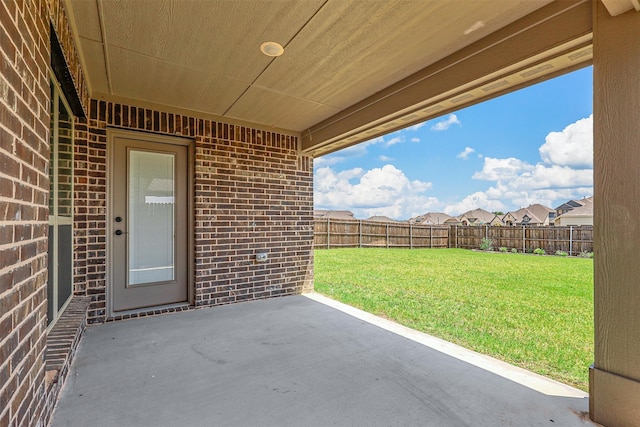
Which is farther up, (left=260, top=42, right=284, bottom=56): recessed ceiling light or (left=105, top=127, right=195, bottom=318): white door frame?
(left=260, top=42, right=284, bottom=56): recessed ceiling light

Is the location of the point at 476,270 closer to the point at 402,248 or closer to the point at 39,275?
the point at 402,248

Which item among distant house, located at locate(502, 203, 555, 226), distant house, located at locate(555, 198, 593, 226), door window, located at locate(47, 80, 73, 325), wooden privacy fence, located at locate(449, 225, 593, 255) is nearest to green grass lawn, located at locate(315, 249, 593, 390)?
door window, located at locate(47, 80, 73, 325)

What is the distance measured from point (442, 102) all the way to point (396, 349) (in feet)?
7.44

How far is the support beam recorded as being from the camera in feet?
5.48

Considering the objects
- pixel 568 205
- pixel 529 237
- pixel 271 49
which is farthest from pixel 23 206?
pixel 568 205

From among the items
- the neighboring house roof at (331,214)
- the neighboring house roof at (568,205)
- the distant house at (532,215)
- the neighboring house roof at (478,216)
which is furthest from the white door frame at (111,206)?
the neighboring house roof at (478,216)

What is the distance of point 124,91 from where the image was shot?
330 cm

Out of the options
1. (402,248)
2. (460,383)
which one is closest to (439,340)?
(460,383)

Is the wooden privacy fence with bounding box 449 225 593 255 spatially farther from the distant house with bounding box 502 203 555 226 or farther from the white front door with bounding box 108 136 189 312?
the white front door with bounding box 108 136 189 312

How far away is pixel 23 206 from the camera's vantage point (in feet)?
4.00

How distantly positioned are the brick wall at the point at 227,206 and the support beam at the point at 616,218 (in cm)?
356

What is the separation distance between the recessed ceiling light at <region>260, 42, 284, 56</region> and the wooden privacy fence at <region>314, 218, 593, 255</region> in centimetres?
918

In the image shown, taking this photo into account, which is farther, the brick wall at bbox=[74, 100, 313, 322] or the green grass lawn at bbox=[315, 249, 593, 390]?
the brick wall at bbox=[74, 100, 313, 322]

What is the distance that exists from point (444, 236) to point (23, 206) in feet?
48.9
